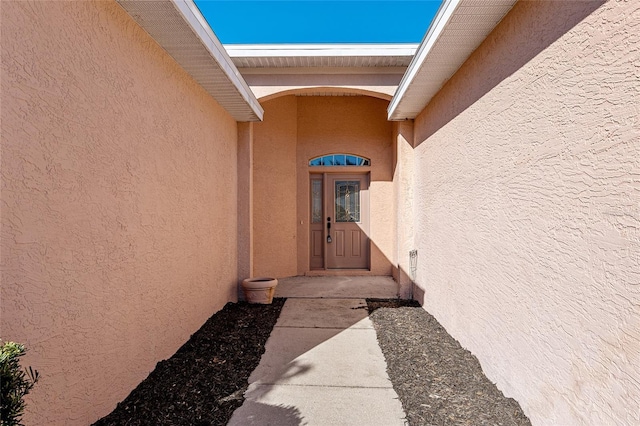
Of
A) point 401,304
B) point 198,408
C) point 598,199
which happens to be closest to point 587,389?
point 598,199

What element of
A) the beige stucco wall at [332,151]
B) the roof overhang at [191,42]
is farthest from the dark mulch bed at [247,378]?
the beige stucco wall at [332,151]

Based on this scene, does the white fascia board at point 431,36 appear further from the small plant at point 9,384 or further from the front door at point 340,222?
the front door at point 340,222

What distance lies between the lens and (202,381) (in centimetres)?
301

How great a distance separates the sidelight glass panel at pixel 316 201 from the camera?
8.15m

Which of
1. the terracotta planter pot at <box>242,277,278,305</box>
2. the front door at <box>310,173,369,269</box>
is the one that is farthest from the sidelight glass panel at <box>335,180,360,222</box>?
the terracotta planter pot at <box>242,277,278,305</box>

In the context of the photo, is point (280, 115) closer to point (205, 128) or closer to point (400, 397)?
point (205, 128)

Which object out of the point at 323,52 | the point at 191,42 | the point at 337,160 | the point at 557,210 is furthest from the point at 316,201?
the point at 557,210

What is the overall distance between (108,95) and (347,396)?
2.95 metres

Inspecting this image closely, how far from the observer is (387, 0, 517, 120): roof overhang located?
2.75 meters

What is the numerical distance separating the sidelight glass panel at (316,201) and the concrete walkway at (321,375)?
2.96 meters

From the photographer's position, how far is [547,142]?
2.19 metres

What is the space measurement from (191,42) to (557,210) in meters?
3.18

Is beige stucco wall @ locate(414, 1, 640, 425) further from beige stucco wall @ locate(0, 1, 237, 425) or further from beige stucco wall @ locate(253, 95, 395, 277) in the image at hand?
beige stucco wall @ locate(253, 95, 395, 277)

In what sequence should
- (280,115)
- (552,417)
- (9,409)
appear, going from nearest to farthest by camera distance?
(9,409), (552,417), (280,115)
